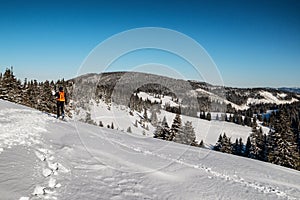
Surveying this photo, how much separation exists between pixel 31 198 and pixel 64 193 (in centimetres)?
83

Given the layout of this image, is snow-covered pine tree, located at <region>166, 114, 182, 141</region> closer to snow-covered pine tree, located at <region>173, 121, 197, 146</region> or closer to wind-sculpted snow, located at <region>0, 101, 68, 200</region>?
snow-covered pine tree, located at <region>173, 121, 197, 146</region>

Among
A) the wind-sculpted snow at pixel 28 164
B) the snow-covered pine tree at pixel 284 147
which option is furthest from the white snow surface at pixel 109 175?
the snow-covered pine tree at pixel 284 147

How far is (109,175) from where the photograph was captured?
26.5 feet

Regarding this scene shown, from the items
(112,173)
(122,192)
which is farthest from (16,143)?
(122,192)

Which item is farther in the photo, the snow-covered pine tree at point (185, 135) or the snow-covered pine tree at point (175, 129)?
the snow-covered pine tree at point (175, 129)

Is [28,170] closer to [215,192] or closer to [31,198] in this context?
[31,198]

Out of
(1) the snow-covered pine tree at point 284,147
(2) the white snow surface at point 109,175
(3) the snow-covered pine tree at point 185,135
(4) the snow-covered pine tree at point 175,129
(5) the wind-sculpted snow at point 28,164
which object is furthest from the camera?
(4) the snow-covered pine tree at point 175,129

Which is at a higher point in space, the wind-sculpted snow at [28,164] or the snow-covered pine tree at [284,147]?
the wind-sculpted snow at [28,164]

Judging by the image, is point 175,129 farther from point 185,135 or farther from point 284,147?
point 284,147

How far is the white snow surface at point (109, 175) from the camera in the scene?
20.9ft

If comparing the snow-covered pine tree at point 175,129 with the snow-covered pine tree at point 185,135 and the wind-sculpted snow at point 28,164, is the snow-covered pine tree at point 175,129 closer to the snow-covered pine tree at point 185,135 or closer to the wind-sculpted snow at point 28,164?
the snow-covered pine tree at point 185,135

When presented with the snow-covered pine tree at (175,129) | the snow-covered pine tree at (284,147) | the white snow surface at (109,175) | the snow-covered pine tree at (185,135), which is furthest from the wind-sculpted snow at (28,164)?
the snow-covered pine tree at (284,147)

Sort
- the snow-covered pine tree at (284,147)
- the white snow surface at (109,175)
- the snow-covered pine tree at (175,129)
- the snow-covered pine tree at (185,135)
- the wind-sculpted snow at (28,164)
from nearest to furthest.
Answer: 1. the wind-sculpted snow at (28,164)
2. the white snow surface at (109,175)
3. the snow-covered pine tree at (284,147)
4. the snow-covered pine tree at (185,135)
5. the snow-covered pine tree at (175,129)

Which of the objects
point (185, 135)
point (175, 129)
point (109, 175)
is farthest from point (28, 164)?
point (185, 135)
